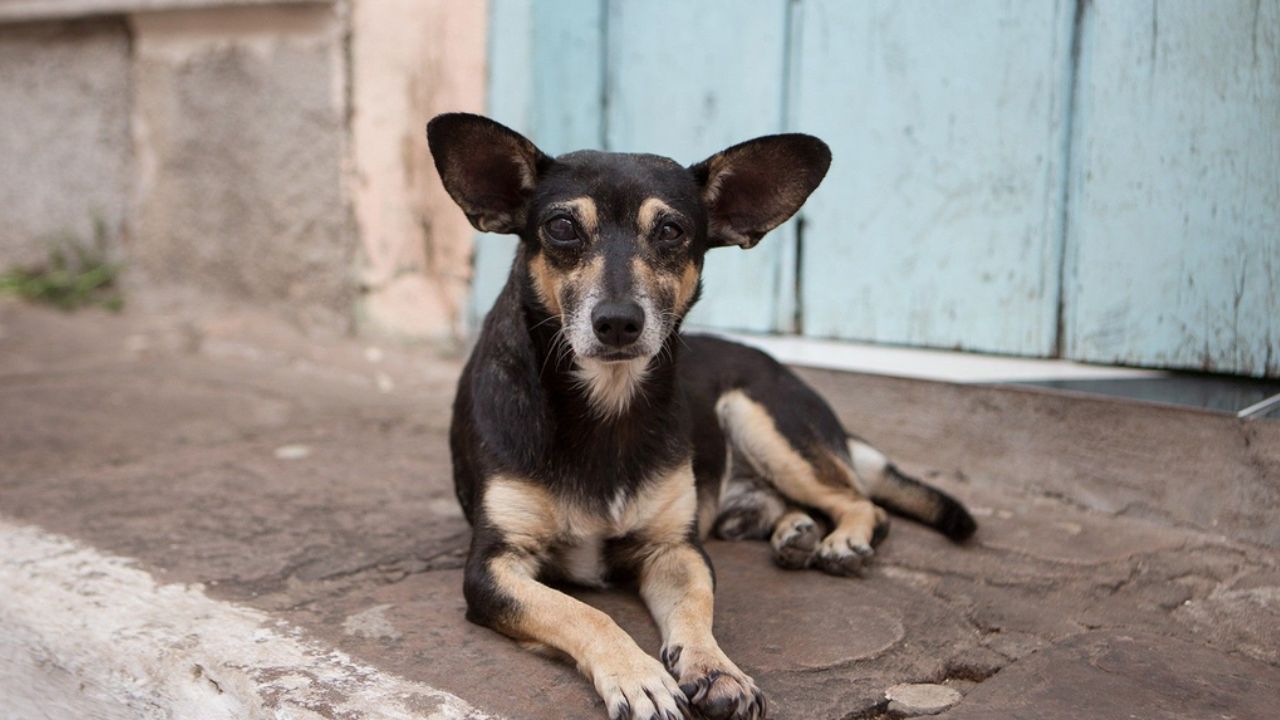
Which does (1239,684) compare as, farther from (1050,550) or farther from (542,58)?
(542,58)

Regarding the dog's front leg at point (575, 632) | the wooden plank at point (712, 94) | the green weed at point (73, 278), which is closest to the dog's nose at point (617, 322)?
the dog's front leg at point (575, 632)

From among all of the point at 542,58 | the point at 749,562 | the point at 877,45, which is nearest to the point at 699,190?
the point at 749,562

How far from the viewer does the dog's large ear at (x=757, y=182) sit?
8.82ft

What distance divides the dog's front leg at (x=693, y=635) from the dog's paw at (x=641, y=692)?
49 mm

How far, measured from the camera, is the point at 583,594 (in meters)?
2.78

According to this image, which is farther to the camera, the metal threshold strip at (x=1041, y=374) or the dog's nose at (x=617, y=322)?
the metal threshold strip at (x=1041, y=374)

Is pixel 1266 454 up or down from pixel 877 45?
down

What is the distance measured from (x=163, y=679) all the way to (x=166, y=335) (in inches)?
149

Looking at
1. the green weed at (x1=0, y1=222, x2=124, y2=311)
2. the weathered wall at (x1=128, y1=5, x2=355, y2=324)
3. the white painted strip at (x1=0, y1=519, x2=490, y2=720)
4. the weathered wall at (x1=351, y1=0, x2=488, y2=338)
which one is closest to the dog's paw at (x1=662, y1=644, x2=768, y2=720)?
the white painted strip at (x1=0, y1=519, x2=490, y2=720)

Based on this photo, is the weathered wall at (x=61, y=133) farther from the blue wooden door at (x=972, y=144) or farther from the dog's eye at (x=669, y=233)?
the dog's eye at (x=669, y=233)

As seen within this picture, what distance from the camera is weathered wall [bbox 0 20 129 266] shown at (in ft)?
20.6

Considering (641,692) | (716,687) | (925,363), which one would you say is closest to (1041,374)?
(925,363)

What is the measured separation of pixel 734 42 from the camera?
4500 millimetres

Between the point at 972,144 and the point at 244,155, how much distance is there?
3675 millimetres
